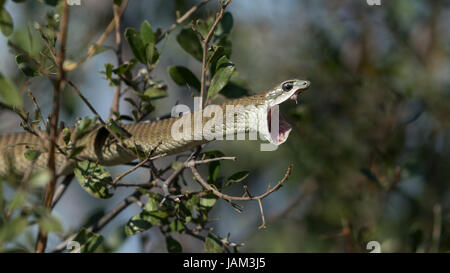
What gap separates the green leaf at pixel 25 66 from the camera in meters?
1.96

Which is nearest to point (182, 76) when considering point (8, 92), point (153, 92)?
point (153, 92)

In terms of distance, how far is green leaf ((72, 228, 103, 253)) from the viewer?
208cm

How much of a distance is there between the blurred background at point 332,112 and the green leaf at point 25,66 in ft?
4.13

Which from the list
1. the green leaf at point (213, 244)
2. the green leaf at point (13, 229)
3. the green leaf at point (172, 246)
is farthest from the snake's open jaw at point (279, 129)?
the green leaf at point (13, 229)

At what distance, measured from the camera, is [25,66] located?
1.99 metres

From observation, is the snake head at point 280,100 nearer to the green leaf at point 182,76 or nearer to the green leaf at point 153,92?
the green leaf at point 182,76

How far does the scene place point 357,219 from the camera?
4.04 metres

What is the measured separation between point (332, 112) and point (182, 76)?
2.55 meters

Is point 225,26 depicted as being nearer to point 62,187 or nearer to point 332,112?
point 62,187

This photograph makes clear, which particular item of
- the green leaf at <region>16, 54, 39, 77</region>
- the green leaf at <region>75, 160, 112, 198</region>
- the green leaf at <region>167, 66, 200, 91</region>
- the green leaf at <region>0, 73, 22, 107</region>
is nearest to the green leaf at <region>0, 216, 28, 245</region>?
the green leaf at <region>0, 73, 22, 107</region>

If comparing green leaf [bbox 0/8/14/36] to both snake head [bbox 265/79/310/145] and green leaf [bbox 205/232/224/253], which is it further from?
snake head [bbox 265/79/310/145]

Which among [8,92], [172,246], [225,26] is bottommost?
[172,246]
